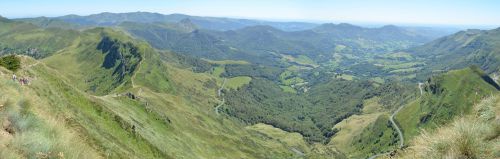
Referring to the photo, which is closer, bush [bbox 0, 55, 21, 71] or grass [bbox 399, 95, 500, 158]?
grass [bbox 399, 95, 500, 158]

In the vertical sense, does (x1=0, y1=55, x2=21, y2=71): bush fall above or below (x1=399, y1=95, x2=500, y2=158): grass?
below

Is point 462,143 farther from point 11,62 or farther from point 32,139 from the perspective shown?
point 11,62

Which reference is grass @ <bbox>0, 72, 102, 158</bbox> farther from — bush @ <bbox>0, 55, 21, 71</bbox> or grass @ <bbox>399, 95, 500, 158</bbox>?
bush @ <bbox>0, 55, 21, 71</bbox>

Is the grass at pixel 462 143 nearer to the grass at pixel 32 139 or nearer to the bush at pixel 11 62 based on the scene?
the grass at pixel 32 139

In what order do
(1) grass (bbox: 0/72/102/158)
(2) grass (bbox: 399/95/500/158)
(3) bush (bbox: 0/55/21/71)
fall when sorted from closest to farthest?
(1) grass (bbox: 0/72/102/158), (2) grass (bbox: 399/95/500/158), (3) bush (bbox: 0/55/21/71)

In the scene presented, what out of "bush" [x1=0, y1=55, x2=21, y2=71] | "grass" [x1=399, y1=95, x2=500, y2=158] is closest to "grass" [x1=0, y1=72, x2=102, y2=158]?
"grass" [x1=399, y1=95, x2=500, y2=158]

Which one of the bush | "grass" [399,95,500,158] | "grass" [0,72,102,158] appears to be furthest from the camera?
the bush

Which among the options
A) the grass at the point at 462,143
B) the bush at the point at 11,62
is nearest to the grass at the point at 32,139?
the grass at the point at 462,143

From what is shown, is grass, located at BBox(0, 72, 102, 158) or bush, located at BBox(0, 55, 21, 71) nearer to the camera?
grass, located at BBox(0, 72, 102, 158)

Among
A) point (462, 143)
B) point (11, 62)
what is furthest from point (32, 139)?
point (11, 62)
